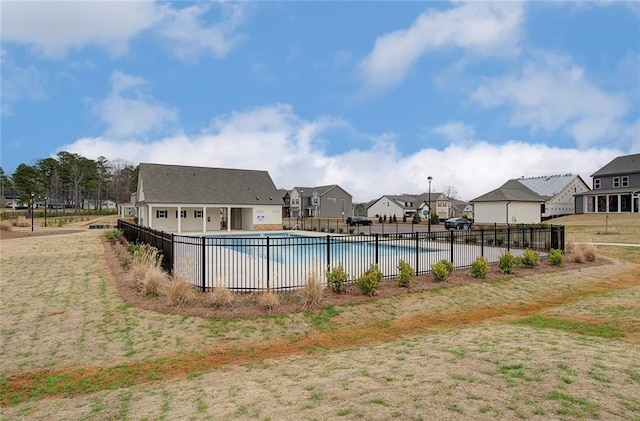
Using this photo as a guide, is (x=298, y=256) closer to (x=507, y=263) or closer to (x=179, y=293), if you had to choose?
(x=179, y=293)

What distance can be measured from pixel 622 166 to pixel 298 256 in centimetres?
4700

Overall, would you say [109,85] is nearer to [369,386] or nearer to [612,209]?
[369,386]

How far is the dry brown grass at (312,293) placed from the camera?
8.33 meters

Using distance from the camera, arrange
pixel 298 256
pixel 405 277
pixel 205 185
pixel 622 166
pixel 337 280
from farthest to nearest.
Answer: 1. pixel 622 166
2. pixel 205 185
3. pixel 298 256
4. pixel 405 277
5. pixel 337 280

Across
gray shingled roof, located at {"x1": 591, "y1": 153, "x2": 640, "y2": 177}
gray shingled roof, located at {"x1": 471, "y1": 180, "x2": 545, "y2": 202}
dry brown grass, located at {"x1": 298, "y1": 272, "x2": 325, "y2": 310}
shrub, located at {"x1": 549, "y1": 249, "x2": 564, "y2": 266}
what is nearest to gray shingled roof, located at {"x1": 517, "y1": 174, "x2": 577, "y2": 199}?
gray shingled roof, located at {"x1": 591, "y1": 153, "x2": 640, "y2": 177}

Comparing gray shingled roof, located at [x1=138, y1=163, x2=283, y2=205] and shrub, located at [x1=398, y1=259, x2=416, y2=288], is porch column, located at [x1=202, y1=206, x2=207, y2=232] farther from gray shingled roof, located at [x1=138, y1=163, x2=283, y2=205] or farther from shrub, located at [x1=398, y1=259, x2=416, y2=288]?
shrub, located at [x1=398, y1=259, x2=416, y2=288]

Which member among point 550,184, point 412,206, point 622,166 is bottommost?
point 412,206

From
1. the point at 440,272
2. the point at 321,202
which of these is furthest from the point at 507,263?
the point at 321,202

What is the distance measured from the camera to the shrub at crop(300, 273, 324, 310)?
328 inches

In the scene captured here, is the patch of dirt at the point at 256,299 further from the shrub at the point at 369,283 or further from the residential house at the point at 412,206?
the residential house at the point at 412,206

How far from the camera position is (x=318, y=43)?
54.0ft

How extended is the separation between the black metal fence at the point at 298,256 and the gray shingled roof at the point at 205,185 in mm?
12680

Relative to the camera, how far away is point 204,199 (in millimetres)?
34156

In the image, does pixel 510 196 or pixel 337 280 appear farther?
pixel 510 196
